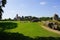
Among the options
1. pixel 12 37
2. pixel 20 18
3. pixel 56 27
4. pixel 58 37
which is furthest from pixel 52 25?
pixel 20 18

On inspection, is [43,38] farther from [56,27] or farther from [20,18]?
[20,18]

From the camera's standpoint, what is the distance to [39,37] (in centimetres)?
2173

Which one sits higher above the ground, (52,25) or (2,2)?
(2,2)

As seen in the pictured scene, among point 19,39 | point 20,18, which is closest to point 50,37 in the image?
point 19,39

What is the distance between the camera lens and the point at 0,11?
24.8 meters

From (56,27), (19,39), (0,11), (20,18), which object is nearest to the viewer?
(19,39)

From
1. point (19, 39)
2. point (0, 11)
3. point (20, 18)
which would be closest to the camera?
point (19, 39)

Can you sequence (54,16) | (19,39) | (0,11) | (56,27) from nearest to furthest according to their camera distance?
1. (19,39)
2. (0,11)
3. (56,27)
4. (54,16)

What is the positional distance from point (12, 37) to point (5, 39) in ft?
4.29

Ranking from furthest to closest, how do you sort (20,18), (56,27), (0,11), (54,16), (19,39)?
(20,18) < (54,16) < (56,27) < (0,11) < (19,39)

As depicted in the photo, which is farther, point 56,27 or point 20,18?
point 20,18

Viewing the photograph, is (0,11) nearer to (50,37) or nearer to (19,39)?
(19,39)

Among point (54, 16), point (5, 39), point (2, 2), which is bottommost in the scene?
point (5, 39)

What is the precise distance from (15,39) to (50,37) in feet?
16.5
